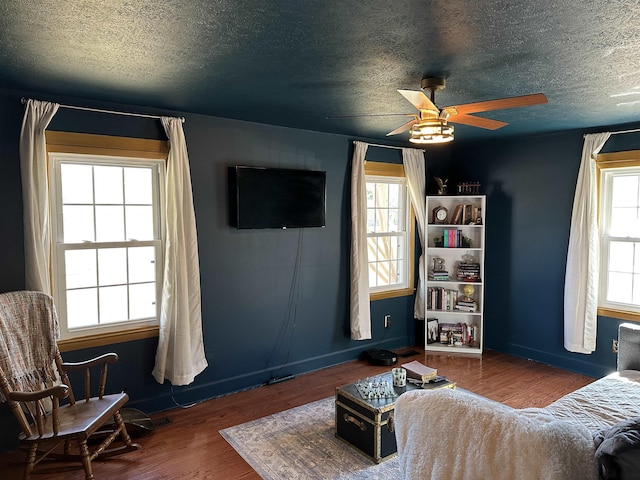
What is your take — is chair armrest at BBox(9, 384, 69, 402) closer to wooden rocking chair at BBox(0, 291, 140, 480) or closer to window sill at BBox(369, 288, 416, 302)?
wooden rocking chair at BBox(0, 291, 140, 480)

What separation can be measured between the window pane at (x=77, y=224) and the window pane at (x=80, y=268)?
98mm

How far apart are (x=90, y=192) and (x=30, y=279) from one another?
0.76 metres

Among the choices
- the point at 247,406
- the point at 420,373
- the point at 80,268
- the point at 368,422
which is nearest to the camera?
the point at 368,422

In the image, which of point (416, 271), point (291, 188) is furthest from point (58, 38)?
point (416, 271)

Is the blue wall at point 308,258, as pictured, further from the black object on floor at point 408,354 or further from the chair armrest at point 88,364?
the chair armrest at point 88,364

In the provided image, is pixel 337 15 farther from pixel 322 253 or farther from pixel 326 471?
pixel 322 253

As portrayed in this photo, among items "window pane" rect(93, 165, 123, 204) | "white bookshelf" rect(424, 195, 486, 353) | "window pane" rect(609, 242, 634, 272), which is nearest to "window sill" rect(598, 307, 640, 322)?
"window pane" rect(609, 242, 634, 272)

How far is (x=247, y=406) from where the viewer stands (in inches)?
143

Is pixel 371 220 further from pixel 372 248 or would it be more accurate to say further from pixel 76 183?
pixel 76 183

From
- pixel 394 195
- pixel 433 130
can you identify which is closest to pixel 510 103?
pixel 433 130

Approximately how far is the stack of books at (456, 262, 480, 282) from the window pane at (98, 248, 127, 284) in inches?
141

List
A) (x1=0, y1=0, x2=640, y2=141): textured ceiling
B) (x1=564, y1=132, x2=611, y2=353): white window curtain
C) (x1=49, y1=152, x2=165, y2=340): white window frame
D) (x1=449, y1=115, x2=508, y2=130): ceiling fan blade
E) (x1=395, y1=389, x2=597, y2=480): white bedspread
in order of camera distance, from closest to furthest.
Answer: (x1=395, y1=389, x2=597, y2=480): white bedspread → (x1=0, y1=0, x2=640, y2=141): textured ceiling → (x1=449, y1=115, x2=508, y2=130): ceiling fan blade → (x1=49, y1=152, x2=165, y2=340): white window frame → (x1=564, y1=132, x2=611, y2=353): white window curtain

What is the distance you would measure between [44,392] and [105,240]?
1.30 metres

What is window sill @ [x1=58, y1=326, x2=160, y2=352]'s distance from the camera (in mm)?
3156
